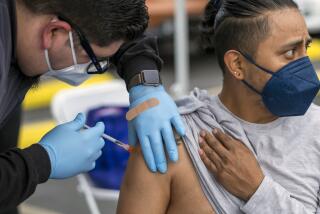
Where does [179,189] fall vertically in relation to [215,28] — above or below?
below

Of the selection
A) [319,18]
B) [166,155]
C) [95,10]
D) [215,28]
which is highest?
[95,10]

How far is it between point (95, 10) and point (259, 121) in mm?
720

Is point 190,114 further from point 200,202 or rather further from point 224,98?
point 200,202

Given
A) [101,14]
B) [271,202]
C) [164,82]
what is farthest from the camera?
[164,82]

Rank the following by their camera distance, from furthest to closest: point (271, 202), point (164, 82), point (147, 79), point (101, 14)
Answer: point (164, 82) < point (147, 79) < point (271, 202) < point (101, 14)

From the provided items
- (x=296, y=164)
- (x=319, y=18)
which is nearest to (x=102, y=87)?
(x=296, y=164)

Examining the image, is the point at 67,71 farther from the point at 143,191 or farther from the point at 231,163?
the point at 231,163

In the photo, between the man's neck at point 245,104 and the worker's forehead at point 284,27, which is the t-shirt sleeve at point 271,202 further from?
the worker's forehead at point 284,27

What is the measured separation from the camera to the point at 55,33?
5.99 ft

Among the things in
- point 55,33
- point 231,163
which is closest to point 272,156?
point 231,163

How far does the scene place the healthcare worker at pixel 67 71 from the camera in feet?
5.68

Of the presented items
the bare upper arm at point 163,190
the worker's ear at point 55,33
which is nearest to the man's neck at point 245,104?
the bare upper arm at point 163,190

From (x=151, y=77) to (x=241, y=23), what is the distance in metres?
0.41

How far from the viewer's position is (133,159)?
206cm
